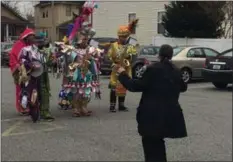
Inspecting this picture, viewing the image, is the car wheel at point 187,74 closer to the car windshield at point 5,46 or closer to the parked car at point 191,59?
the parked car at point 191,59

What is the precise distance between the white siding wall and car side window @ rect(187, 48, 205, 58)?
1462 cm

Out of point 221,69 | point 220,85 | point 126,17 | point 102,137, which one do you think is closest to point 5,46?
point 126,17

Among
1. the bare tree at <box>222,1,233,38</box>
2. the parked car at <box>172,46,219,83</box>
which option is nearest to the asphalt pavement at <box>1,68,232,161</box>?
the parked car at <box>172,46,219,83</box>

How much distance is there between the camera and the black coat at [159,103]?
505cm

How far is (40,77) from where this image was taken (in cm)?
912

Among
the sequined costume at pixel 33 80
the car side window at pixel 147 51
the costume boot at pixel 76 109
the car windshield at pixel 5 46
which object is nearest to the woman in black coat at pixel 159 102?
the sequined costume at pixel 33 80

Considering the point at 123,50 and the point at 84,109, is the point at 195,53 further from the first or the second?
the point at 84,109

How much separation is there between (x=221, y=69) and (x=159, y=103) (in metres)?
9.32

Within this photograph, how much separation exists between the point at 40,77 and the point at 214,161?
4004 millimetres

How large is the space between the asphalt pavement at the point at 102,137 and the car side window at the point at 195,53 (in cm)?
630

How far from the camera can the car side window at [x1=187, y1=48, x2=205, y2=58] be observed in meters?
17.6

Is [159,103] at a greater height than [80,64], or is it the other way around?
[80,64]

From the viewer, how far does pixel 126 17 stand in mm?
34969

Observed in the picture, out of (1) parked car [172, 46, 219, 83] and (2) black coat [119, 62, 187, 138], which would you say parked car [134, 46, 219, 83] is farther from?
(2) black coat [119, 62, 187, 138]
